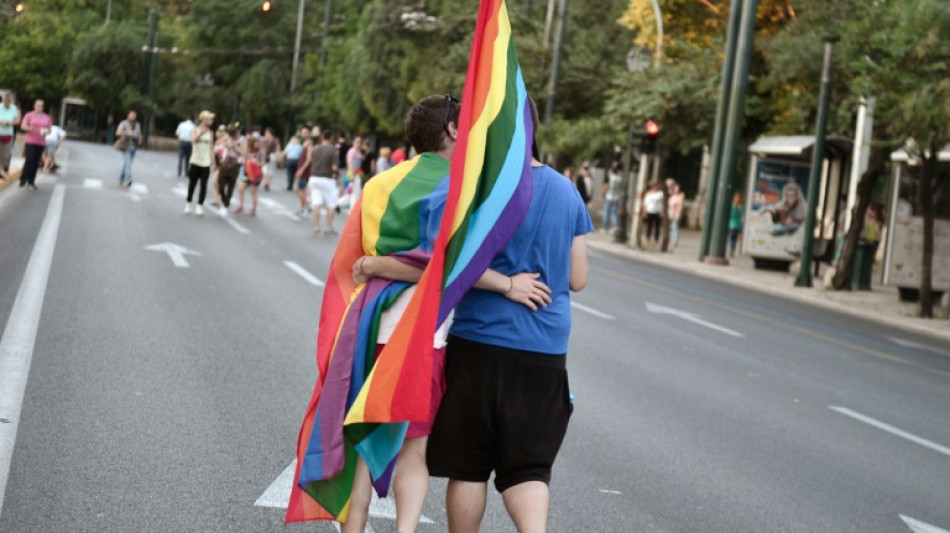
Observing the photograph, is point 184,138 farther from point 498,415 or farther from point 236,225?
point 498,415

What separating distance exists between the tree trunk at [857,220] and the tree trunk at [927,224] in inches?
110

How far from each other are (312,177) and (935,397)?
564 inches

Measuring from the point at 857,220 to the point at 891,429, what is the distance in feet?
53.2

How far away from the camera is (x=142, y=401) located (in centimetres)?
822

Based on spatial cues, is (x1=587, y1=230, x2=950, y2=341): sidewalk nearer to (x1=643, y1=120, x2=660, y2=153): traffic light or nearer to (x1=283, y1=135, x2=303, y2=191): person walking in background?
(x1=643, y1=120, x2=660, y2=153): traffic light

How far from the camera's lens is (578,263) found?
4812 mm

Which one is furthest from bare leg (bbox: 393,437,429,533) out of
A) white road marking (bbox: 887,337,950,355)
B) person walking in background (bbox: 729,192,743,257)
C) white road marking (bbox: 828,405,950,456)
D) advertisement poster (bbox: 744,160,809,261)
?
person walking in background (bbox: 729,192,743,257)

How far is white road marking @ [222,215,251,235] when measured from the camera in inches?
924

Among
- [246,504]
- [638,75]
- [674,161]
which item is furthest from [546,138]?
[246,504]

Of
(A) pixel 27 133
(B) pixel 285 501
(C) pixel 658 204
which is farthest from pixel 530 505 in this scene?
(C) pixel 658 204

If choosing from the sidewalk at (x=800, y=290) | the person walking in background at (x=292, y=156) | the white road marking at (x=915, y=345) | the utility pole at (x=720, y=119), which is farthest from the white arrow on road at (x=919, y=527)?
the person walking in background at (x=292, y=156)

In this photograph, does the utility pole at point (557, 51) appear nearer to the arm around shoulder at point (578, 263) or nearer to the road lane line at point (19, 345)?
the road lane line at point (19, 345)

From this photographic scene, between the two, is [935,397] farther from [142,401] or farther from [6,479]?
[6,479]

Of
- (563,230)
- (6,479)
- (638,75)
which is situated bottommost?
(6,479)
